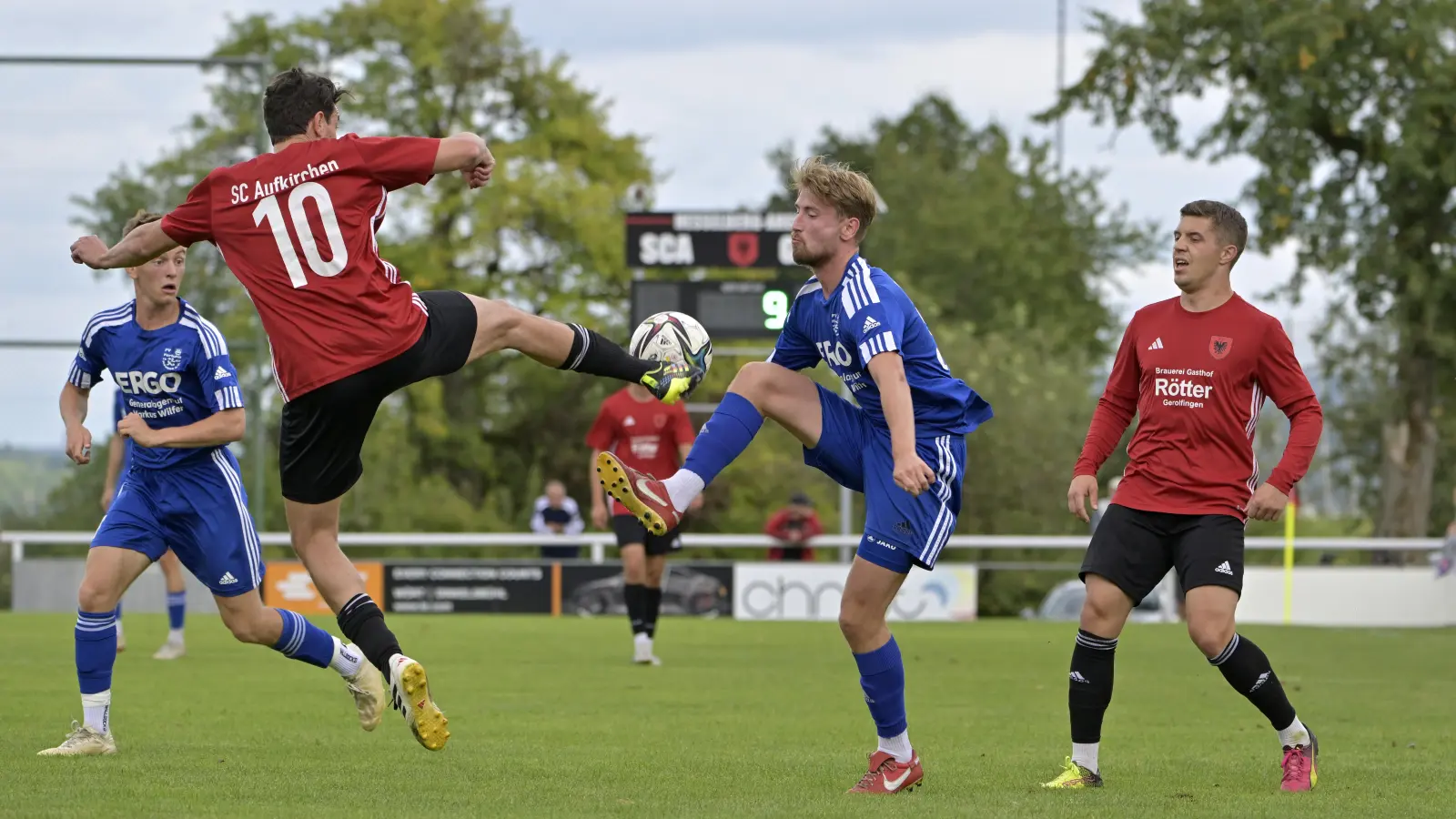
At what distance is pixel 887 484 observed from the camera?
6988mm

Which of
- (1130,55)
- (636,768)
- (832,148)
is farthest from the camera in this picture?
(832,148)

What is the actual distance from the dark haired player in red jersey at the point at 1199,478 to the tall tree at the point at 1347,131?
22.7 m

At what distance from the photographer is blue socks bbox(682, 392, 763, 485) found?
6.99m

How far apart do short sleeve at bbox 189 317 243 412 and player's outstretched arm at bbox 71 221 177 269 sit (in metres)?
1.19

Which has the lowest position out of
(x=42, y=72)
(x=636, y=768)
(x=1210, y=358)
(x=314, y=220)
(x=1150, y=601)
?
(x=1150, y=601)

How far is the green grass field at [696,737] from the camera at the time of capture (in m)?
6.67

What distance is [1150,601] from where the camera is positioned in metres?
26.8

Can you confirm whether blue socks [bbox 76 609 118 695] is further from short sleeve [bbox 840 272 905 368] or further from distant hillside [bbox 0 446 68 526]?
distant hillside [bbox 0 446 68 526]

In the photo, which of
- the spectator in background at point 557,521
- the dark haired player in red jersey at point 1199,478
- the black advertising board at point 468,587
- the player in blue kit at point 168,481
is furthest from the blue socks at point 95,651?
the spectator in background at point 557,521

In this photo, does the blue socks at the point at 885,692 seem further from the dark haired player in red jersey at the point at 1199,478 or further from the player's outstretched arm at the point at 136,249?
the player's outstretched arm at the point at 136,249

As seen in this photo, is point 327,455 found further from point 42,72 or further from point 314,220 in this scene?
point 42,72

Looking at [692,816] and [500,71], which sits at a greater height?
[500,71]

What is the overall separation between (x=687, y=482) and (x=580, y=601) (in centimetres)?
1799

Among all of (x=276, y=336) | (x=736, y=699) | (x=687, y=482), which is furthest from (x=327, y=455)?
(x=736, y=699)
